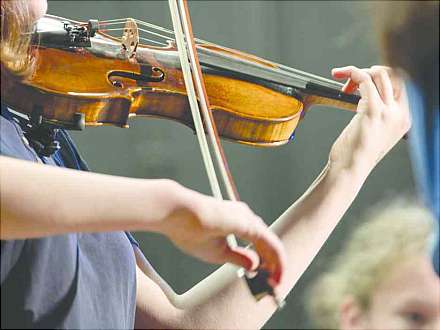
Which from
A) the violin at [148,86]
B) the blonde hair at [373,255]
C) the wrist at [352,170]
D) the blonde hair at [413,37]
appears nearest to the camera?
the blonde hair at [413,37]

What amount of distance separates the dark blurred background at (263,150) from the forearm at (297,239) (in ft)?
5.23

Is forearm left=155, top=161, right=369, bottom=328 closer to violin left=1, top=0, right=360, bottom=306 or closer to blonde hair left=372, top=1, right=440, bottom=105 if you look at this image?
violin left=1, top=0, right=360, bottom=306

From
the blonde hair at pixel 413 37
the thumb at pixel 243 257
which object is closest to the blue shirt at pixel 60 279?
the thumb at pixel 243 257

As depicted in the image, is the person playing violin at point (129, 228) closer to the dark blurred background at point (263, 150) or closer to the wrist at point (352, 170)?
the wrist at point (352, 170)

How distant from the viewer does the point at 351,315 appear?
36.7 inches

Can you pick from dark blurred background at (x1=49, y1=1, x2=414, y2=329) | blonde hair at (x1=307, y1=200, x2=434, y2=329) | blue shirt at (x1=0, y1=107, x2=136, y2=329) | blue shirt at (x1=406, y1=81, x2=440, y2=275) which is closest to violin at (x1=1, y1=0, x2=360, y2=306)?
blue shirt at (x1=0, y1=107, x2=136, y2=329)

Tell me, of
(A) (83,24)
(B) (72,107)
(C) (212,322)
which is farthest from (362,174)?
(A) (83,24)

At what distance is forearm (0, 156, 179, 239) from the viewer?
82 cm

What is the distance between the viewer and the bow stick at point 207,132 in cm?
80

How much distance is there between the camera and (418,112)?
2.12 ft

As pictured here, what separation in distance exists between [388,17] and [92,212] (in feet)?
1.11

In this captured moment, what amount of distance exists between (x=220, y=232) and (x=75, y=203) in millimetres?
129

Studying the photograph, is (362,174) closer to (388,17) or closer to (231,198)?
(231,198)

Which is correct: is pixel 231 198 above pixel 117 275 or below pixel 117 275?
above
